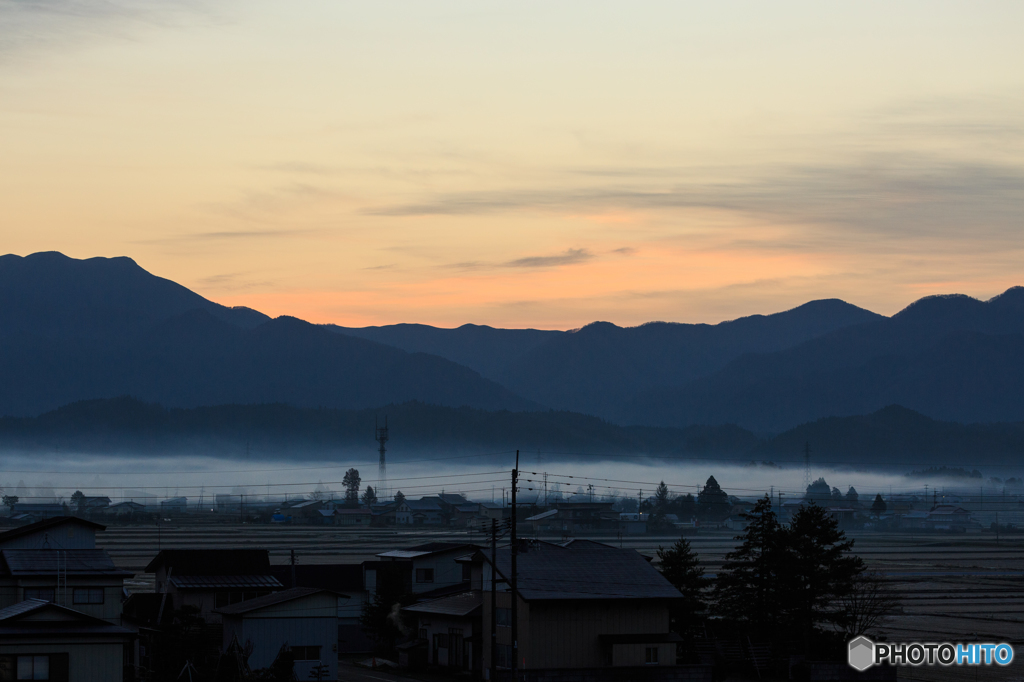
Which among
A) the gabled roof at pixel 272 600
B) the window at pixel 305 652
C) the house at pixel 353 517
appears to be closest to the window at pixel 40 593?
the gabled roof at pixel 272 600

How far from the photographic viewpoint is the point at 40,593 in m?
40.6

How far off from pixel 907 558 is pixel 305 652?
266 feet

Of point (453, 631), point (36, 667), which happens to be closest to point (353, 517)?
point (453, 631)

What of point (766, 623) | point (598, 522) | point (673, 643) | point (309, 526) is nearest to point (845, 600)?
point (766, 623)

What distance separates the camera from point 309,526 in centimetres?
16150

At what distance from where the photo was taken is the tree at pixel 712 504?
595 ft

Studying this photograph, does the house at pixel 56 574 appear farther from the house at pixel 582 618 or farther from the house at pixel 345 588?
the house at pixel 582 618

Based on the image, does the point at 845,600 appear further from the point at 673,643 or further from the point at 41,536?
the point at 41,536

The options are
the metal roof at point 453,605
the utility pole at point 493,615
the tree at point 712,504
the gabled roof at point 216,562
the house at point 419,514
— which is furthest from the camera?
the tree at point 712,504

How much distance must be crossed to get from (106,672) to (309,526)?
128 metres

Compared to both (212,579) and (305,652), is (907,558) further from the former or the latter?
(305,652)

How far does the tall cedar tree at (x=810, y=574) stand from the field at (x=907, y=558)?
153 inches

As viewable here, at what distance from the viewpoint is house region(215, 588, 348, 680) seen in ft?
141

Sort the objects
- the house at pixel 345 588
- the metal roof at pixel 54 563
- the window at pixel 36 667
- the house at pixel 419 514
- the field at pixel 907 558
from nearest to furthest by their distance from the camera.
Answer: the window at pixel 36 667, the metal roof at pixel 54 563, the house at pixel 345 588, the field at pixel 907 558, the house at pixel 419 514
